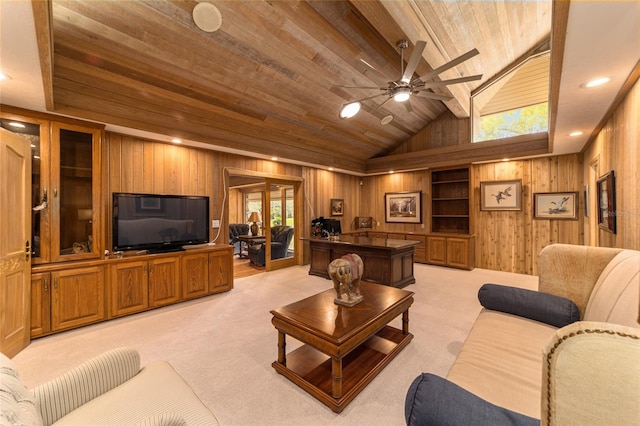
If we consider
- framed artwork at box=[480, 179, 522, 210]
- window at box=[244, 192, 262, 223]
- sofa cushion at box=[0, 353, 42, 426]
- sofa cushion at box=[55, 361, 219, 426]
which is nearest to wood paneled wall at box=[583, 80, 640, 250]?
framed artwork at box=[480, 179, 522, 210]

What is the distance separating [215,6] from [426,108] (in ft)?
15.8

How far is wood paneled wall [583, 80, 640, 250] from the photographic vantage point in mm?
2088

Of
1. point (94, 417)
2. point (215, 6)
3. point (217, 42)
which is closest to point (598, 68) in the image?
point (215, 6)

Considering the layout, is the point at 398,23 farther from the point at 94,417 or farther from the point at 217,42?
the point at 94,417

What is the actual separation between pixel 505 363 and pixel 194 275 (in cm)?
389

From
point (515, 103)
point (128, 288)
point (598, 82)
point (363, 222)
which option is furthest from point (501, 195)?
point (128, 288)

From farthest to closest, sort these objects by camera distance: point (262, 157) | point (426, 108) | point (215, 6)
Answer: point (426, 108) → point (262, 157) → point (215, 6)

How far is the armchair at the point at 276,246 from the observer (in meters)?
6.27

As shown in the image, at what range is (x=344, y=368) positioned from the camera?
6.79 ft

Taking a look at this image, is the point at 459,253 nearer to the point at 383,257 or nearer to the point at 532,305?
the point at 383,257

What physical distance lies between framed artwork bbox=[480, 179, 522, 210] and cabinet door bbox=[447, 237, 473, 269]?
3.14ft

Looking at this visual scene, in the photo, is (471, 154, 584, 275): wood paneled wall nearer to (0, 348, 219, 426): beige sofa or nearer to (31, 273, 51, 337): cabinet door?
(0, 348, 219, 426): beige sofa

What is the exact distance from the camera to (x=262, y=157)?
5.33 meters

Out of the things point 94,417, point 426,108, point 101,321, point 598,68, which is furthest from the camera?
point 426,108
